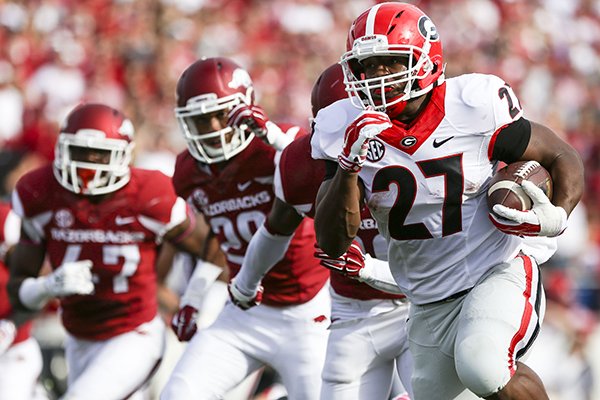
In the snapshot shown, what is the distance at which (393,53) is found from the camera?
353cm

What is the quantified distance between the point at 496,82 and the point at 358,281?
1.19 meters

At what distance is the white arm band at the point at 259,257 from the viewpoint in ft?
14.2

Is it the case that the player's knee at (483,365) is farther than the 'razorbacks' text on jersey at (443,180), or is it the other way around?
the 'razorbacks' text on jersey at (443,180)

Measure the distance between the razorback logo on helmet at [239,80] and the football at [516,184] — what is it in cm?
178

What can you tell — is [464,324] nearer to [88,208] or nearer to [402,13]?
[402,13]

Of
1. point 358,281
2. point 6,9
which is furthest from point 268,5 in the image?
point 358,281

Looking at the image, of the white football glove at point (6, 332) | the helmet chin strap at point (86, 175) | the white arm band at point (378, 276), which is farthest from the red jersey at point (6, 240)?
the white arm band at point (378, 276)

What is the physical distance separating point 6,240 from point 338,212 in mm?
2795

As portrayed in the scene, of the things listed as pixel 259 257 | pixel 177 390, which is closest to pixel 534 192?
pixel 259 257

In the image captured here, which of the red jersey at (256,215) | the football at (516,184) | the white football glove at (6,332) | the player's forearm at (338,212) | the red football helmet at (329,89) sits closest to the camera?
the football at (516,184)

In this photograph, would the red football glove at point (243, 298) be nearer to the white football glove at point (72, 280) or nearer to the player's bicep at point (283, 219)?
the player's bicep at point (283, 219)

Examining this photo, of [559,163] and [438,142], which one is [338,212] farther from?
[559,163]

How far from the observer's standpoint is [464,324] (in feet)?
11.2

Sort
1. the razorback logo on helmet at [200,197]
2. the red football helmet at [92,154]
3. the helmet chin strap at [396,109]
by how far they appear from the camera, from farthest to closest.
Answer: the red football helmet at [92,154]
the razorback logo on helmet at [200,197]
the helmet chin strap at [396,109]
